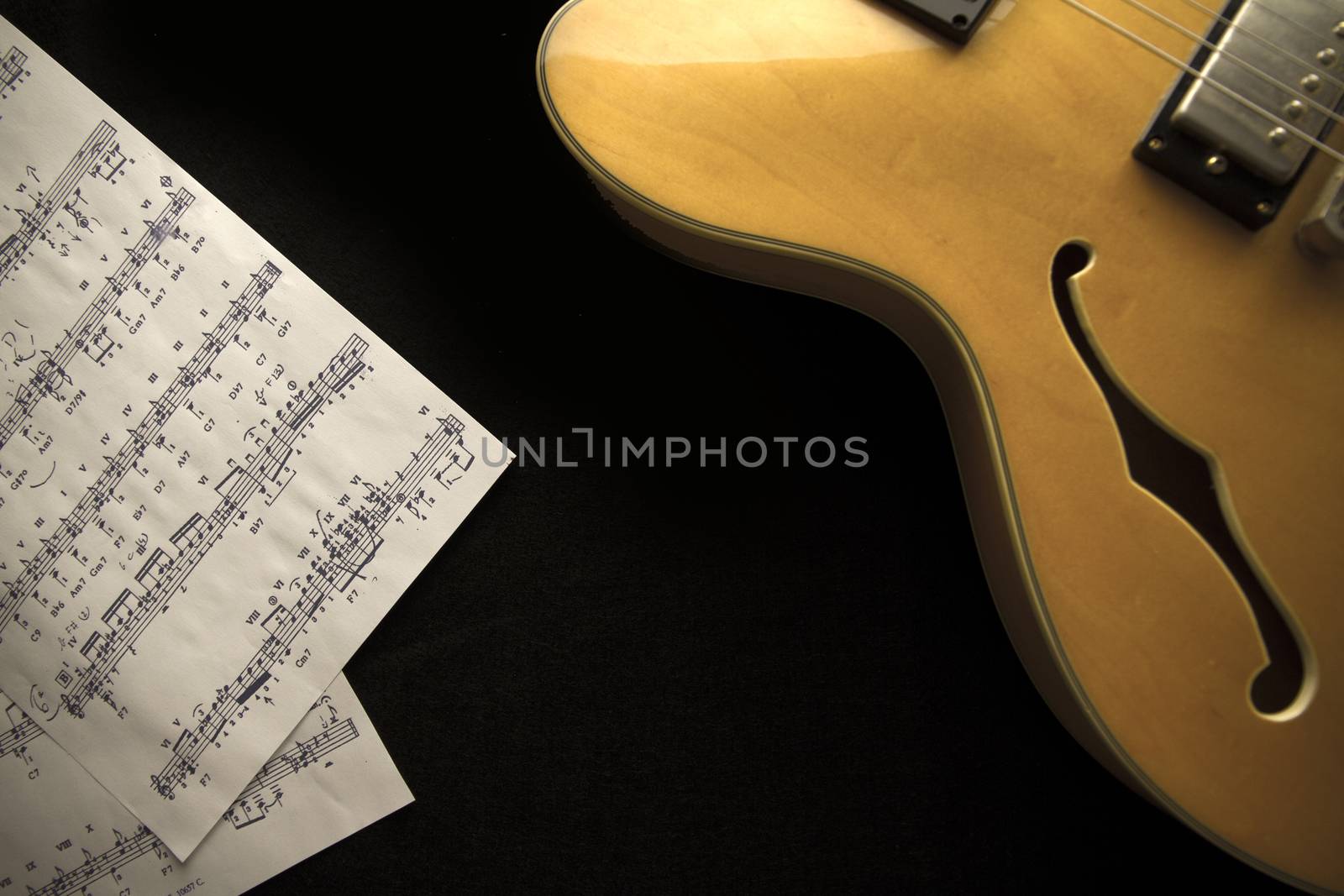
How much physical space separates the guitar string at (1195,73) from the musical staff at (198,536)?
624mm

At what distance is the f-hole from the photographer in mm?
545

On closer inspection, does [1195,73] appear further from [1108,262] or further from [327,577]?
[327,577]

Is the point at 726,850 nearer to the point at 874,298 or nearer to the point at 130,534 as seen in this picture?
the point at 874,298

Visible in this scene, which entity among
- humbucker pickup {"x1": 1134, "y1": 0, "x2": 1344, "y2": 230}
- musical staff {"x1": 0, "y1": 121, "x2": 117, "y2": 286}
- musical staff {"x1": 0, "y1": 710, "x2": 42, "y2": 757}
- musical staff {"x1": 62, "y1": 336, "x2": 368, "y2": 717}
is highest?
humbucker pickup {"x1": 1134, "y1": 0, "x2": 1344, "y2": 230}

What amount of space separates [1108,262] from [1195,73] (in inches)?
5.5

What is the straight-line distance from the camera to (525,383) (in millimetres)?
734

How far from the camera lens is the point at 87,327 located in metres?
0.73

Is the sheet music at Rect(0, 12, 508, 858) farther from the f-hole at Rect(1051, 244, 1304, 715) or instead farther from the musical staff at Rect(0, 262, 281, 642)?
the f-hole at Rect(1051, 244, 1304, 715)

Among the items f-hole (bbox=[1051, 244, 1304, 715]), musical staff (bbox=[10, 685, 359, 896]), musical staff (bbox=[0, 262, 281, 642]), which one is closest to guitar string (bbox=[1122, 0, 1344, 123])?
f-hole (bbox=[1051, 244, 1304, 715])

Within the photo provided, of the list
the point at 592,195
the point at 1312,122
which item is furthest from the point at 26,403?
the point at 1312,122

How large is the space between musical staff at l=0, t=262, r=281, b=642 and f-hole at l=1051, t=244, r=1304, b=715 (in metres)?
0.65

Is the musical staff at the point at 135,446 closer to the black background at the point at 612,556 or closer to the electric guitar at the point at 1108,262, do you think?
the black background at the point at 612,556

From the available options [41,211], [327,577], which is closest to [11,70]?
[41,211]

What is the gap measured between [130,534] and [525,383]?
363 millimetres
